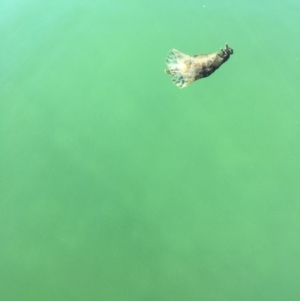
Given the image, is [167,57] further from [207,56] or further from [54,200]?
[54,200]

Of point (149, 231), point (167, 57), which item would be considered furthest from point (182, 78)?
point (149, 231)

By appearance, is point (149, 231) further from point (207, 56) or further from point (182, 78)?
point (207, 56)

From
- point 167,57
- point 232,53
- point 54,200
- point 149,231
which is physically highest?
point 167,57

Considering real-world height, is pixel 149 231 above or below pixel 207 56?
below

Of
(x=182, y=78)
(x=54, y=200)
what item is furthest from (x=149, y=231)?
(x=182, y=78)

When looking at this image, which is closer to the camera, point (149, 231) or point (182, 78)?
point (149, 231)

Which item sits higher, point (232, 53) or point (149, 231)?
point (232, 53)
